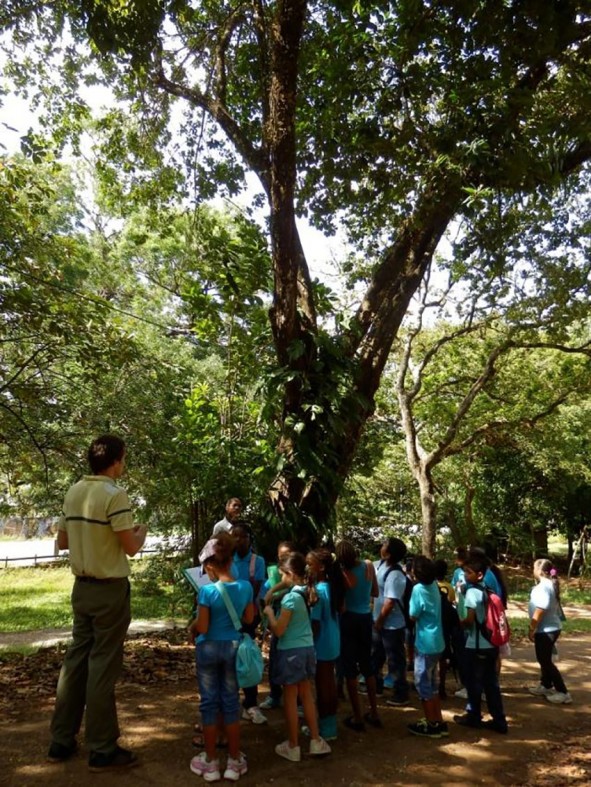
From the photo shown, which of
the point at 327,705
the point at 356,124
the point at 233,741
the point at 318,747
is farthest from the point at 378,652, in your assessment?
the point at 356,124

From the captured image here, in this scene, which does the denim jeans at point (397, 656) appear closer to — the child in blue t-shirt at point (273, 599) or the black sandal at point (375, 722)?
the black sandal at point (375, 722)

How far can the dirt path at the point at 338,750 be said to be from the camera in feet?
12.1

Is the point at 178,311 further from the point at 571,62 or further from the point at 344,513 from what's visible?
the point at 571,62

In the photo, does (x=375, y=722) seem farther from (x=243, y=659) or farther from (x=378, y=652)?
(x=243, y=659)

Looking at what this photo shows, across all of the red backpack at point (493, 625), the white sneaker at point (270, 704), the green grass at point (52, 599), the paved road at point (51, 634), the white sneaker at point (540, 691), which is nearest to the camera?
the red backpack at point (493, 625)

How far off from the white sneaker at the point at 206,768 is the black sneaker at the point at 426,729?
173 cm

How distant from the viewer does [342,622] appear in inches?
195

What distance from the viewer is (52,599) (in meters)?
15.2

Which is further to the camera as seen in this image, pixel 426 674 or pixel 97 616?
pixel 426 674

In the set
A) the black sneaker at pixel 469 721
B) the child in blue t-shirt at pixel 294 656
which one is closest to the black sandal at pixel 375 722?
the black sneaker at pixel 469 721

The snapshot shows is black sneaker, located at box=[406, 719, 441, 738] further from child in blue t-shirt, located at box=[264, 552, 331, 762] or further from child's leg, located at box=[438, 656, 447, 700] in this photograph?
child's leg, located at box=[438, 656, 447, 700]

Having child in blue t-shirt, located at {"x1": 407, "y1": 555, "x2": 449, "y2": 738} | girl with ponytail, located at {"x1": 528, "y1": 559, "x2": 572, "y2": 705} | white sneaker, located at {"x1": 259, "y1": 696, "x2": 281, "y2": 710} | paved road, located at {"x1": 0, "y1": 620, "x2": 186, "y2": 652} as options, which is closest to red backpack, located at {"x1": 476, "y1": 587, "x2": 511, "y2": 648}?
child in blue t-shirt, located at {"x1": 407, "y1": 555, "x2": 449, "y2": 738}

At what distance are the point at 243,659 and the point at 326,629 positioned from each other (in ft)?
3.03

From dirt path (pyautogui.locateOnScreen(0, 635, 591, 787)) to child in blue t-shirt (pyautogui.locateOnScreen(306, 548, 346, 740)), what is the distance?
24cm
